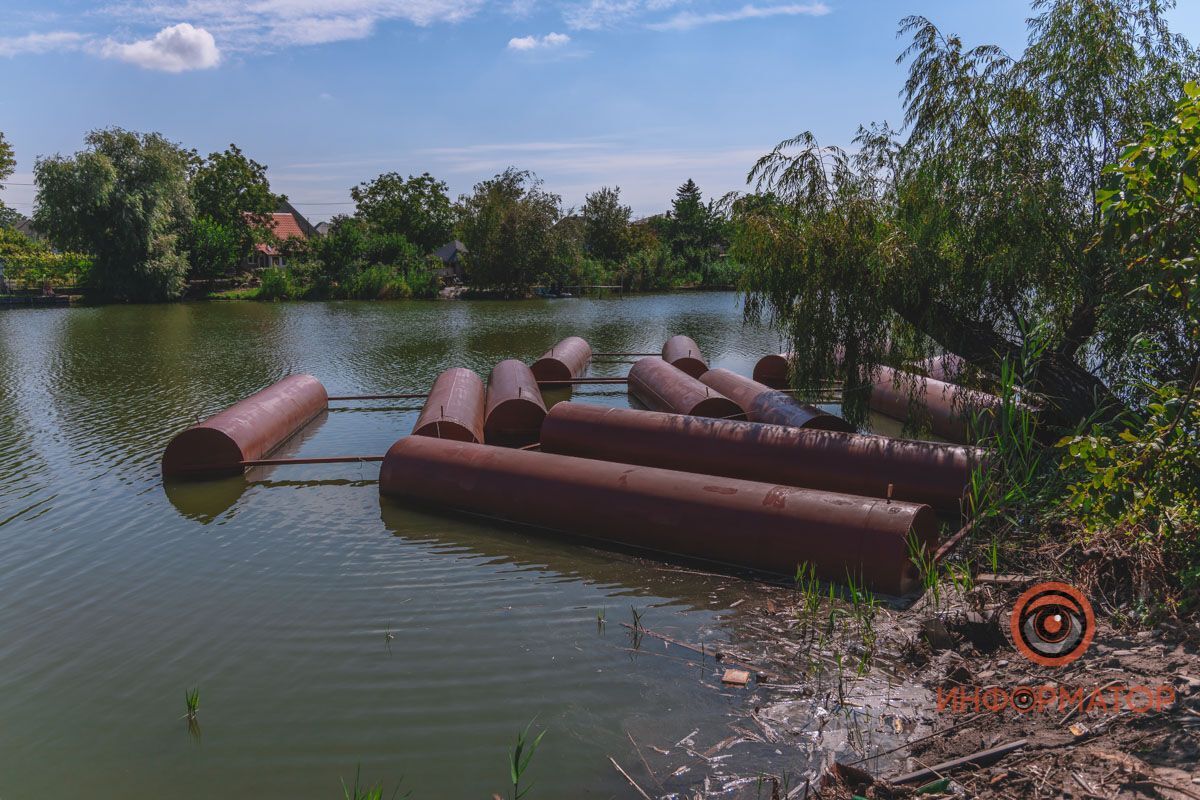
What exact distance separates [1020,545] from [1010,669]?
2.29 metres

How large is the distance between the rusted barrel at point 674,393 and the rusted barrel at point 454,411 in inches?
137

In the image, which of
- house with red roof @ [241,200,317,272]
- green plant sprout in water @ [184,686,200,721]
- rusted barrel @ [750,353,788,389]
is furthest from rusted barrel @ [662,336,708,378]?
house with red roof @ [241,200,317,272]

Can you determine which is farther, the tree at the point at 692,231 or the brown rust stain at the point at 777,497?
the tree at the point at 692,231

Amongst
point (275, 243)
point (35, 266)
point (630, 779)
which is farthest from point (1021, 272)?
point (275, 243)

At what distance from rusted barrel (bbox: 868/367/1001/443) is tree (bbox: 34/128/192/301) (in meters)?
48.9

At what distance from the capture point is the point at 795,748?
4.88 meters

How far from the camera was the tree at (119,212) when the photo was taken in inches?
1847

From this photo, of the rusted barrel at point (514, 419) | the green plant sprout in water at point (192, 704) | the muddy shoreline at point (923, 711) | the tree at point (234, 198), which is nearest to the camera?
the muddy shoreline at point (923, 711)

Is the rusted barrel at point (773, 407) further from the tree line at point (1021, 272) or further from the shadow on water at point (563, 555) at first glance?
the shadow on water at point (563, 555)

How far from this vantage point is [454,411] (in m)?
11.8

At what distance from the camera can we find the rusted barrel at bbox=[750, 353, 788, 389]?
17.1m

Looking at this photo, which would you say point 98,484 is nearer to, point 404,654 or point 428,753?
point 404,654

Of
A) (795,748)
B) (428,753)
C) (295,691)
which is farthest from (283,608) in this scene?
(795,748)

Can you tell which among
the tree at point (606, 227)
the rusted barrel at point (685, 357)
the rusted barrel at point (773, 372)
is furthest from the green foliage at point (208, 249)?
the rusted barrel at point (773, 372)
